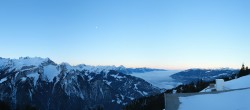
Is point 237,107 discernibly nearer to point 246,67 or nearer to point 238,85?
point 238,85

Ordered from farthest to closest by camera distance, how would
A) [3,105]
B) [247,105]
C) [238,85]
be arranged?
[3,105]
[238,85]
[247,105]

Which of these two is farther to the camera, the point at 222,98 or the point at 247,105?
the point at 222,98

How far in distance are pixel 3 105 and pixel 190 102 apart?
108 meters

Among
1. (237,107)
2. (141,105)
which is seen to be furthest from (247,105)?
(141,105)

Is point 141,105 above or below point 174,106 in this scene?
below

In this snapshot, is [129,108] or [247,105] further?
[129,108]

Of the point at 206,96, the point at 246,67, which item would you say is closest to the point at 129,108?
the point at 246,67

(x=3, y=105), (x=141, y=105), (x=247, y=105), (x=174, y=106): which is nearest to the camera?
(x=247, y=105)

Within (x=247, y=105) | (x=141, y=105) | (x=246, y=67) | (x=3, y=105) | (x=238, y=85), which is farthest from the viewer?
(x=141, y=105)

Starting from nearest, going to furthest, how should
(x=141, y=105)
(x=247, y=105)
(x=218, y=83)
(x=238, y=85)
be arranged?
1. (x=247, y=105)
2. (x=218, y=83)
3. (x=238, y=85)
4. (x=141, y=105)

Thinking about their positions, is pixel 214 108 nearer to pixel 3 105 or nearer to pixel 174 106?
pixel 174 106

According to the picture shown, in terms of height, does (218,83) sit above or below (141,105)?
above

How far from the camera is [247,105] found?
3434 centimetres

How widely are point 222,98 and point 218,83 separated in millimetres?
10169
